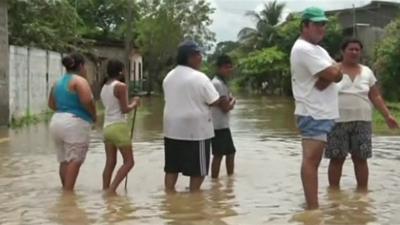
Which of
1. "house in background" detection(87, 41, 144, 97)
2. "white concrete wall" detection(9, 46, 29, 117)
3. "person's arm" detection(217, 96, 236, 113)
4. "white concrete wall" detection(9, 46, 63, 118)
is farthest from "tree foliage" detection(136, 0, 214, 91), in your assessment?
"person's arm" detection(217, 96, 236, 113)

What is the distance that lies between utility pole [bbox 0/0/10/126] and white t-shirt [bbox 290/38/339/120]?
40.4ft

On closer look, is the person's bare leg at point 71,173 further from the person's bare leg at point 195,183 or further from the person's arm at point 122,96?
the person's bare leg at point 195,183

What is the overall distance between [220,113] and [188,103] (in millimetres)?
1693

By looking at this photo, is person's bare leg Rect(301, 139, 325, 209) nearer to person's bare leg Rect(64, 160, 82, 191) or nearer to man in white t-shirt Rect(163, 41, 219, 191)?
man in white t-shirt Rect(163, 41, 219, 191)

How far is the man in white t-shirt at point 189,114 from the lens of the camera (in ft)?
26.5

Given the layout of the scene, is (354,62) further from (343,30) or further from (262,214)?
(343,30)

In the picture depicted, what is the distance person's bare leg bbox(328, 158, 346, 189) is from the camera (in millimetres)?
8634

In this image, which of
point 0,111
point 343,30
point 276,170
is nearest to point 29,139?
point 0,111

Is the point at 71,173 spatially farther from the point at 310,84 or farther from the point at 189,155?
the point at 310,84

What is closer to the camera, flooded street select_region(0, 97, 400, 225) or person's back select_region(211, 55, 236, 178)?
flooded street select_region(0, 97, 400, 225)

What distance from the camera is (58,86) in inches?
342

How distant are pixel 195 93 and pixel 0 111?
450 inches

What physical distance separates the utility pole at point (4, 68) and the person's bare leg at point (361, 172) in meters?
11.5

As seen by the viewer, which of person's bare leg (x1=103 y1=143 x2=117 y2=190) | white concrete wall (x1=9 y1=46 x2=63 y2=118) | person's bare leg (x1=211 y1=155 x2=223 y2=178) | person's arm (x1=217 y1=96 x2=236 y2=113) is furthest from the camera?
white concrete wall (x1=9 y1=46 x2=63 y2=118)
